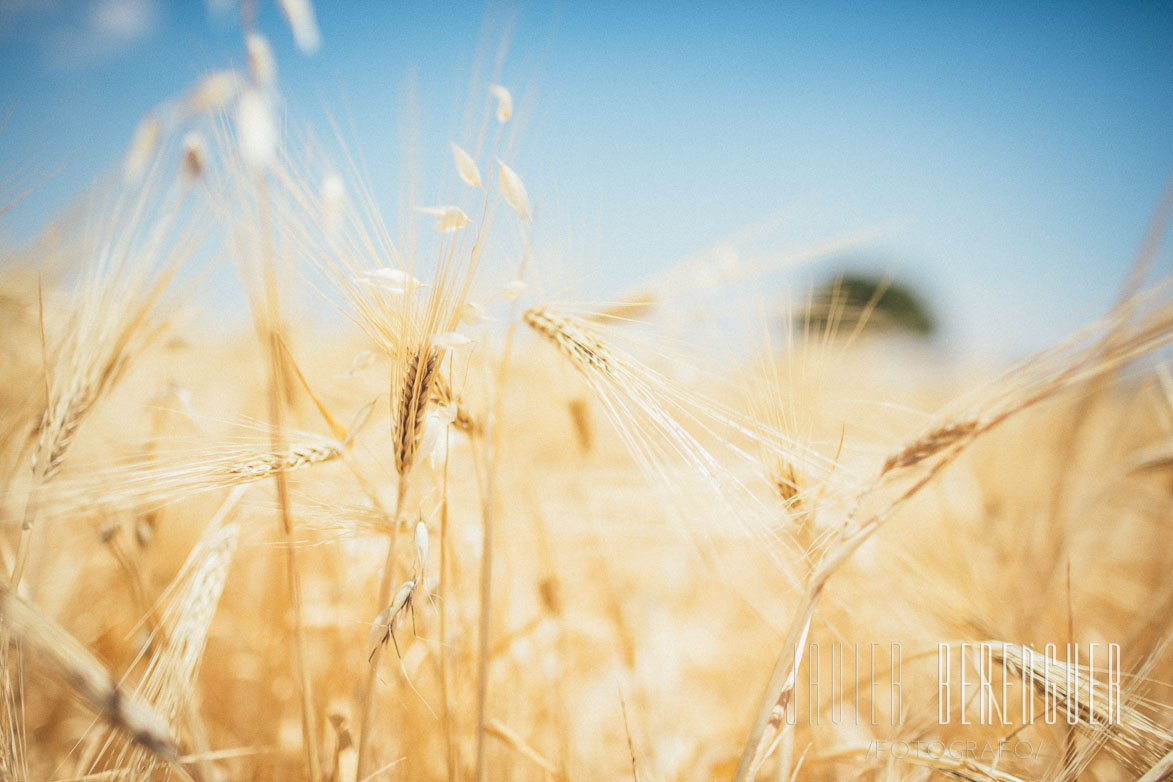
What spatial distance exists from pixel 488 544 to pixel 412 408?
16cm

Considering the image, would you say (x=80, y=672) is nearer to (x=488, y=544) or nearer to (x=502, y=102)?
(x=488, y=544)

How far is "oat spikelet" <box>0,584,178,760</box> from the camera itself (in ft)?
0.69

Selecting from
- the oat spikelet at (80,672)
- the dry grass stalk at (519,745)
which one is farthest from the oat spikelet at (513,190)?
the dry grass stalk at (519,745)

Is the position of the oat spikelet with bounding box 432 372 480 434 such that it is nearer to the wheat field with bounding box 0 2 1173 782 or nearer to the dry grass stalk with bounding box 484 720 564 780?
the wheat field with bounding box 0 2 1173 782

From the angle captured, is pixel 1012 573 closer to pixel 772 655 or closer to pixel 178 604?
pixel 772 655

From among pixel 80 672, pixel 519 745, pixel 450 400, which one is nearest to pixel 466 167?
pixel 450 400

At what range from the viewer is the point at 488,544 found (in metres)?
0.46

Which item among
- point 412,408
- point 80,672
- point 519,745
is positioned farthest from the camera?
point 519,745

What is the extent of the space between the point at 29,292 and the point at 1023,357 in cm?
126

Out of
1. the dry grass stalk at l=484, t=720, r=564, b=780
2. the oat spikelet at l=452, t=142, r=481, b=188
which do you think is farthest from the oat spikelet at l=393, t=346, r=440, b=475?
the dry grass stalk at l=484, t=720, r=564, b=780

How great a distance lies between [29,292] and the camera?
2.30ft

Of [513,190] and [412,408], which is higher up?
[513,190]

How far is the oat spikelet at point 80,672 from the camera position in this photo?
0.21 metres

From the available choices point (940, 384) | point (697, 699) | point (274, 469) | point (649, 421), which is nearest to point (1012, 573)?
point (697, 699)
